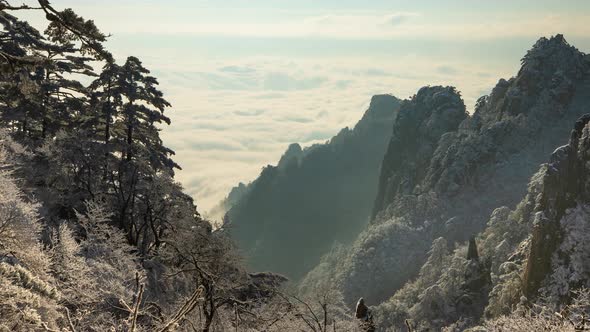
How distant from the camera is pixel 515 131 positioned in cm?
14912

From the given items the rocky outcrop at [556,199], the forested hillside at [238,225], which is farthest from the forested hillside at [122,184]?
the rocky outcrop at [556,199]

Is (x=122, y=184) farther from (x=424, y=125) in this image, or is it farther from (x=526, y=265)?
(x=424, y=125)

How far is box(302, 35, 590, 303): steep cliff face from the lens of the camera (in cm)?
14000

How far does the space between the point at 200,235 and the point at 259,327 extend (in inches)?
253

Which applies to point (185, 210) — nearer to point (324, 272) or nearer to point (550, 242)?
point (550, 242)

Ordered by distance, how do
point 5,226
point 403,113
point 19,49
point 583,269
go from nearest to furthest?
point 5,226 < point 19,49 < point 583,269 < point 403,113

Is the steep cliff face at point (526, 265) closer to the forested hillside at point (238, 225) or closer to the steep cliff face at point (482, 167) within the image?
the forested hillside at point (238, 225)

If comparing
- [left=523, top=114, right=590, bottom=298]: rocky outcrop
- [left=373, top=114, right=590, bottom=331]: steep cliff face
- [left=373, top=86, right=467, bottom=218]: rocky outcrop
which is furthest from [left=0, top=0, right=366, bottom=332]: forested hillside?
[left=373, top=86, right=467, bottom=218]: rocky outcrop

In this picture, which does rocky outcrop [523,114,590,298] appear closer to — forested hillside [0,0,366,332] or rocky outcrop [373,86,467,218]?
forested hillside [0,0,366,332]

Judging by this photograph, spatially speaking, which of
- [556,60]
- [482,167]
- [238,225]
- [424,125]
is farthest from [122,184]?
[424,125]

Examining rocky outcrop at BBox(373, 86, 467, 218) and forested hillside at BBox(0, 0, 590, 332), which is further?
rocky outcrop at BBox(373, 86, 467, 218)

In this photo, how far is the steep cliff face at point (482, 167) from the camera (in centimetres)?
14000

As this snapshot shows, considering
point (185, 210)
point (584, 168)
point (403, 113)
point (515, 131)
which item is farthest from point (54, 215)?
point (403, 113)

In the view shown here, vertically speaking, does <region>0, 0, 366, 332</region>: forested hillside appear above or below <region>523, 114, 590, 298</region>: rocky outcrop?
above
